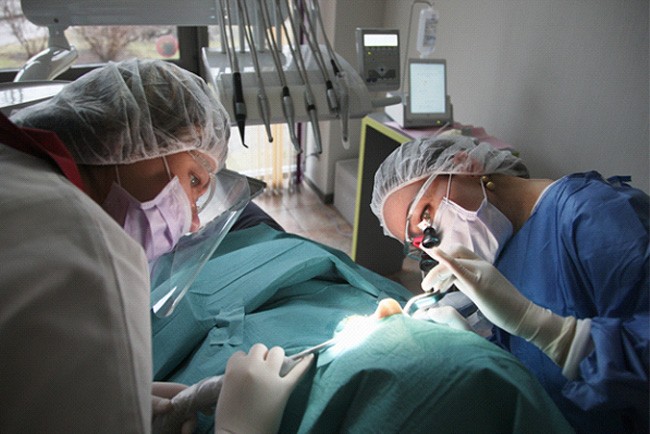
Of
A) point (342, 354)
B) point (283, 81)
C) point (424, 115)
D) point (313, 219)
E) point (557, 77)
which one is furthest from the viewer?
point (313, 219)

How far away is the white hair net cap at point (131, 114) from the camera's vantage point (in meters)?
0.97

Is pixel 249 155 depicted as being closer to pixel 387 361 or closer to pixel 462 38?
pixel 462 38

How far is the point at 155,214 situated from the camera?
3.56ft

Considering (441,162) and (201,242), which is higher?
(441,162)

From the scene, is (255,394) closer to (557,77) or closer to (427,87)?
(427,87)

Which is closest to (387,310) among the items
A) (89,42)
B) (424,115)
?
(424,115)

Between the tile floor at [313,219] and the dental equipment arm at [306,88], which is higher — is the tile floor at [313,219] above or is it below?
below

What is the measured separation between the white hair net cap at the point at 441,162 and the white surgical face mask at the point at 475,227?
7 centimetres

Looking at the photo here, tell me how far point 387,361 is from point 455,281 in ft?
1.28

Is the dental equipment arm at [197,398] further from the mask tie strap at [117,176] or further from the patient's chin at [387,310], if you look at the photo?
the mask tie strap at [117,176]

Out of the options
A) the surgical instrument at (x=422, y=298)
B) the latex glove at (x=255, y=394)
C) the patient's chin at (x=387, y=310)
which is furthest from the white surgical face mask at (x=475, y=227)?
the latex glove at (x=255, y=394)

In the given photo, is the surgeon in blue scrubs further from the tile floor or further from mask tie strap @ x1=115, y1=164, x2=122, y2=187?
the tile floor

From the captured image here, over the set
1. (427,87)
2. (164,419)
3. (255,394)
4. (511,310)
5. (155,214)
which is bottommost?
(164,419)

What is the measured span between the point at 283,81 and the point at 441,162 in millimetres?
475
